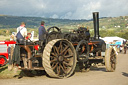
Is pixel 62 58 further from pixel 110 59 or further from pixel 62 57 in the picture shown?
pixel 110 59

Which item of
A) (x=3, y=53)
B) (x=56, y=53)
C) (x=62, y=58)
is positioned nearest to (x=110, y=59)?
(x=62, y=58)

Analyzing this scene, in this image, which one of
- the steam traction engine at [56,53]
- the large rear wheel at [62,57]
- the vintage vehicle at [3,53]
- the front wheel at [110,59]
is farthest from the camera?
the vintage vehicle at [3,53]

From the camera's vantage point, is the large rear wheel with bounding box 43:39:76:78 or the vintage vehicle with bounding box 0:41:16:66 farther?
the vintage vehicle with bounding box 0:41:16:66

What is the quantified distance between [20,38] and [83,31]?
12.7 ft

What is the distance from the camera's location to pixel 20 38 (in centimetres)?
817

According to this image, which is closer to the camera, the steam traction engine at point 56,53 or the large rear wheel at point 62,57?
the steam traction engine at point 56,53

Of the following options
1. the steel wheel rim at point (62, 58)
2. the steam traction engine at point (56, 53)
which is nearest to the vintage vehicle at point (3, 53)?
the steam traction engine at point (56, 53)

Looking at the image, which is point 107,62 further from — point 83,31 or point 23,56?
point 23,56

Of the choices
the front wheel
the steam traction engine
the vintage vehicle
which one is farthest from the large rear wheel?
the vintage vehicle

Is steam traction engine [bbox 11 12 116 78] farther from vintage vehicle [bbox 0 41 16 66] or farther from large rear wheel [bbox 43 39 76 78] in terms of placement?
vintage vehicle [bbox 0 41 16 66]

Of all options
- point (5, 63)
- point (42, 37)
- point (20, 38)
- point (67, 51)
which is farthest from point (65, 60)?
point (5, 63)

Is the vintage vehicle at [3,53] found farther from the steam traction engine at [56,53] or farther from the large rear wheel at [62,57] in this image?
the large rear wheel at [62,57]

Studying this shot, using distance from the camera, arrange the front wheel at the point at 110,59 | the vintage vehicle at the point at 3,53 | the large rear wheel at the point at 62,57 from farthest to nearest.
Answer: the vintage vehicle at the point at 3,53 < the front wheel at the point at 110,59 < the large rear wheel at the point at 62,57

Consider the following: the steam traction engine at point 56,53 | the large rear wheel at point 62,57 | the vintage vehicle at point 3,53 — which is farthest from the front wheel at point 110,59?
the vintage vehicle at point 3,53
